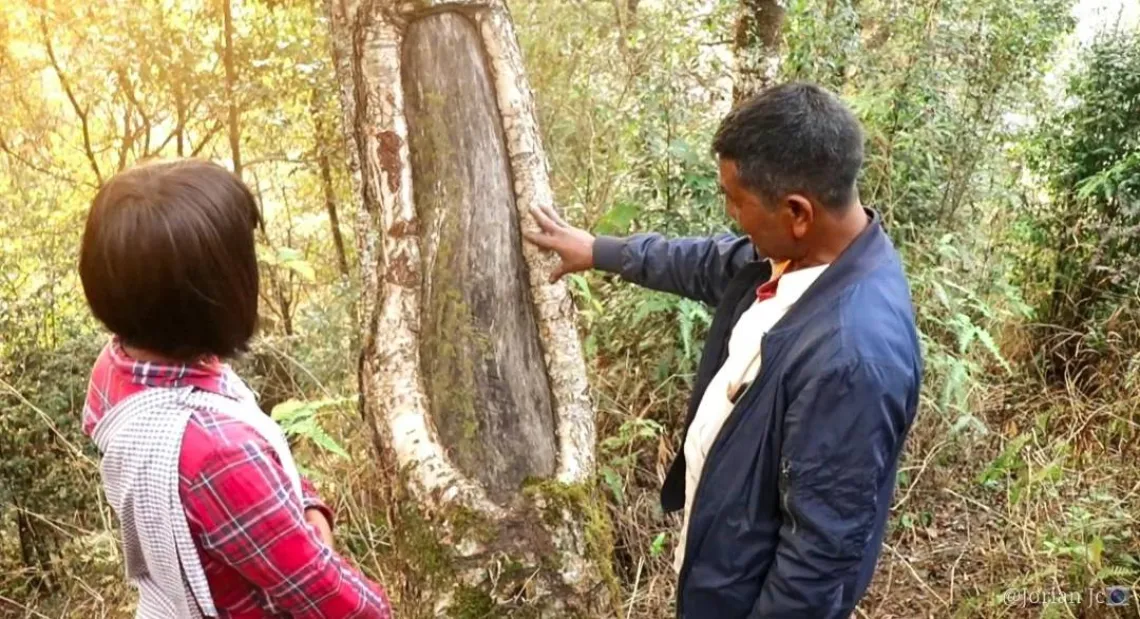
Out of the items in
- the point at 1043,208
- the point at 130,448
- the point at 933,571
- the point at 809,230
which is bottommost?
the point at 933,571

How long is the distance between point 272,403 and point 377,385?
3547 mm

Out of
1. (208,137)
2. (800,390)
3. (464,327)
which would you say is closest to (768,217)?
(800,390)

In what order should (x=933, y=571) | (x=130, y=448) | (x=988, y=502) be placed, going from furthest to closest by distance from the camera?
(x=988, y=502) < (x=933, y=571) < (x=130, y=448)

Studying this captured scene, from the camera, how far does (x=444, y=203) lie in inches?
94.0

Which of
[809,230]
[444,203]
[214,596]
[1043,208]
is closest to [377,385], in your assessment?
[444,203]

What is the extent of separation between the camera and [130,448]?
1.40m

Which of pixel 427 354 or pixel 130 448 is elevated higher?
pixel 130 448

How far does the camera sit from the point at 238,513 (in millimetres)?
1410

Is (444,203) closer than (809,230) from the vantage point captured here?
No

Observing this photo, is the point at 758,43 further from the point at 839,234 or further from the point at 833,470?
the point at 833,470

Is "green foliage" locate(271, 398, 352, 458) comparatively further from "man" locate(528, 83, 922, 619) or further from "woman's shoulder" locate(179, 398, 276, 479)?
"woman's shoulder" locate(179, 398, 276, 479)

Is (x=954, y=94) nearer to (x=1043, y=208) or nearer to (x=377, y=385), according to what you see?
(x=1043, y=208)

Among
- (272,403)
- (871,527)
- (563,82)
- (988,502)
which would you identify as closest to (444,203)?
(871,527)

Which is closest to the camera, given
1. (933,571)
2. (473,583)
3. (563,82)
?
(473,583)
